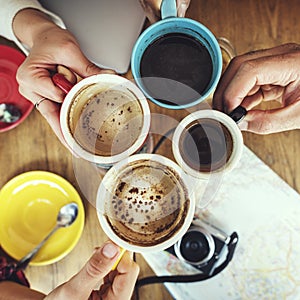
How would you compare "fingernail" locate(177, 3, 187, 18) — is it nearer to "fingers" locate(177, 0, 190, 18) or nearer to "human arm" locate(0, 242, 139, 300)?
"fingers" locate(177, 0, 190, 18)

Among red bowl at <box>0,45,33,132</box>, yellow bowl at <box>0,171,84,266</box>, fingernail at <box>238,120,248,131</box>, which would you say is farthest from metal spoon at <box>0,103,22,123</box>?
fingernail at <box>238,120,248,131</box>

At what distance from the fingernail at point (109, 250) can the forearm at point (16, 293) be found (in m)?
0.21

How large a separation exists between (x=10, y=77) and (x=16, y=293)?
0.44 m

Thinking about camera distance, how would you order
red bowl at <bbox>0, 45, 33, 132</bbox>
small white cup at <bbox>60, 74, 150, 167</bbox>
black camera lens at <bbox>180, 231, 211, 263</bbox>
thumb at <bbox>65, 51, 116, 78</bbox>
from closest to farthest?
small white cup at <bbox>60, 74, 150, 167</bbox> → thumb at <bbox>65, 51, 116, 78</bbox> → black camera lens at <bbox>180, 231, 211, 263</bbox> → red bowl at <bbox>0, 45, 33, 132</bbox>

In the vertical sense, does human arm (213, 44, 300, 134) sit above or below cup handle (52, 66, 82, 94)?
below

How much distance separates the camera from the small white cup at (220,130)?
2.08ft

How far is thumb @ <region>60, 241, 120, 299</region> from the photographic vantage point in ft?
2.08

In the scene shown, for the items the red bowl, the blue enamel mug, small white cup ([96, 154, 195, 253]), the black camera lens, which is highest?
the blue enamel mug

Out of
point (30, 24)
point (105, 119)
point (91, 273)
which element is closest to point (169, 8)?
point (105, 119)

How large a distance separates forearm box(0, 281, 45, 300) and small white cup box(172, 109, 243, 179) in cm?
35

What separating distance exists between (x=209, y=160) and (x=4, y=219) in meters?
0.45

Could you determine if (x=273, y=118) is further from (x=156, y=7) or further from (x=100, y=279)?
(x=100, y=279)

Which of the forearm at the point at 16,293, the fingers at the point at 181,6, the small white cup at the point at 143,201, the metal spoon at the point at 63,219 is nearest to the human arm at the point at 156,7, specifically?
the fingers at the point at 181,6

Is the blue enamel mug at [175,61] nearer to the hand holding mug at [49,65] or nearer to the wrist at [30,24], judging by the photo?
the hand holding mug at [49,65]
